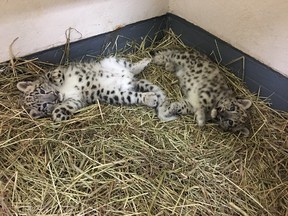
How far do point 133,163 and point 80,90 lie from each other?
0.80 metres

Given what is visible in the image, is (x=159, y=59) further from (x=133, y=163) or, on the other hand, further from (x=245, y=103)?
(x=133, y=163)

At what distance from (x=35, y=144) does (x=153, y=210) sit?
93 cm

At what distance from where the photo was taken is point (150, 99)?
10.0 feet

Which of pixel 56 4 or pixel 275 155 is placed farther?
pixel 56 4

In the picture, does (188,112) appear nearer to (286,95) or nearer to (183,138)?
(183,138)

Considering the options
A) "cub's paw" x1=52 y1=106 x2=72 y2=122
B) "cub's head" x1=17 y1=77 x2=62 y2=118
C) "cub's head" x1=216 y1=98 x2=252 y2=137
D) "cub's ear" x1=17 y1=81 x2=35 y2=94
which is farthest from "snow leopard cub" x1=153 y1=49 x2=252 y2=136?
"cub's ear" x1=17 y1=81 x2=35 y2=94

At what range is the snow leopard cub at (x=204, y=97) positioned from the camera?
2.95 meters

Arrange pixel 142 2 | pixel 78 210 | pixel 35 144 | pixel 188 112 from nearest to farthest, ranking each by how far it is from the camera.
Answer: pixel 78 210 < pixel 35 144 < pixel 188 112 < pixel 142 2

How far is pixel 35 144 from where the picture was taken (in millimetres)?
2693

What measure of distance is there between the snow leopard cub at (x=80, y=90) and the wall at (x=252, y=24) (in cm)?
78

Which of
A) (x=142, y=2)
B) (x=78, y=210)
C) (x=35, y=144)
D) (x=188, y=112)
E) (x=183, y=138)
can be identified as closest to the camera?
(x=78, y=210)

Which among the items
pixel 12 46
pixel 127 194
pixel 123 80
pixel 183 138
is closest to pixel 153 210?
pixel 127 194

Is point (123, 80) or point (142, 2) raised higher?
point (142, 2)

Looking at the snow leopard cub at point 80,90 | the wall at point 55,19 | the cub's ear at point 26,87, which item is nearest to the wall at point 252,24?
the wall at point 55,19
